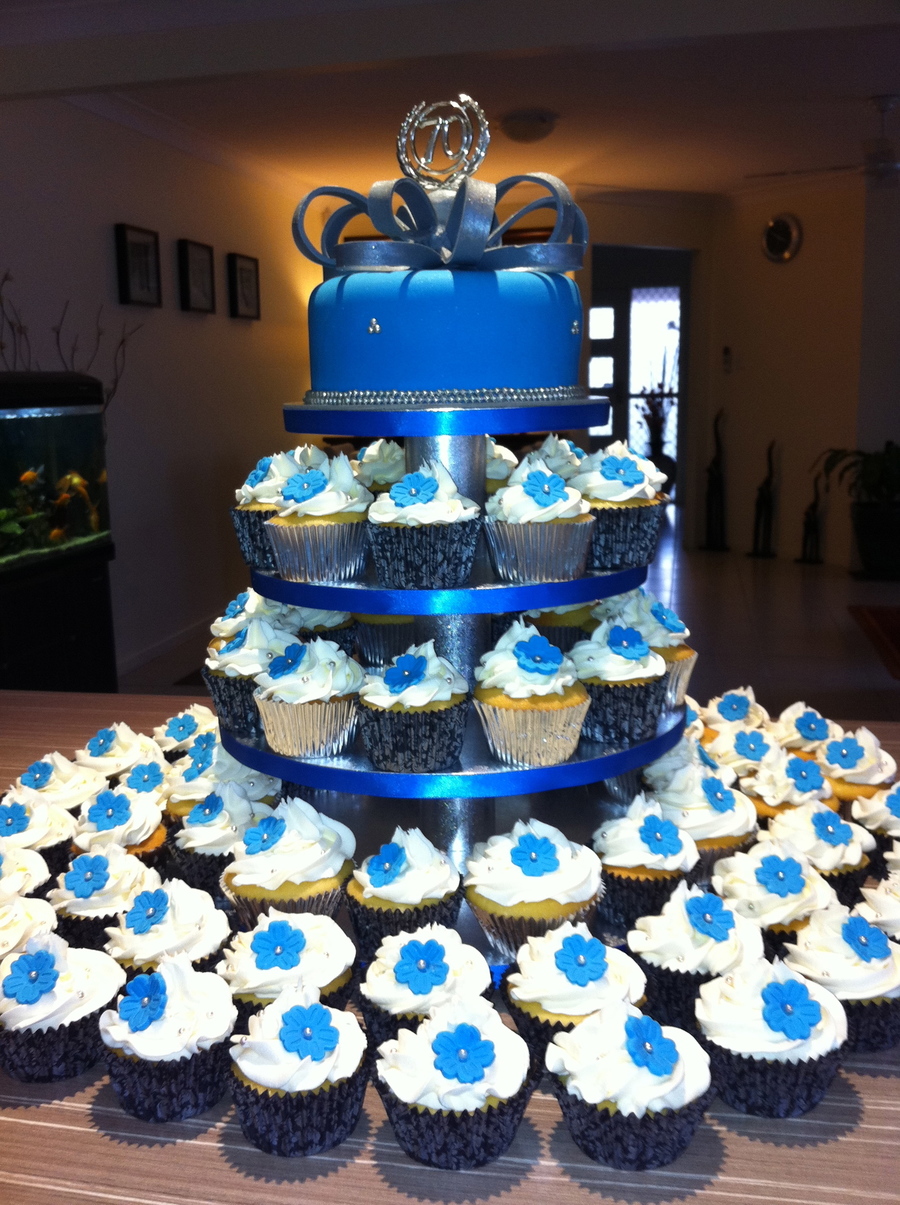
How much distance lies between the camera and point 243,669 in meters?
1.97

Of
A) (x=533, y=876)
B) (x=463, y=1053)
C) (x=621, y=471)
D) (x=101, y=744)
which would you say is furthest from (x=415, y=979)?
(x=101, y=744)

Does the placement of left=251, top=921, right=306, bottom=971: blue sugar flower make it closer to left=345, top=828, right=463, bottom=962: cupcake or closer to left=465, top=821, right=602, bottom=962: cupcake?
left=345, top=828, right=463, bottom=962: cupcake

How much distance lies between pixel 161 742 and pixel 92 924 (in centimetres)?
77

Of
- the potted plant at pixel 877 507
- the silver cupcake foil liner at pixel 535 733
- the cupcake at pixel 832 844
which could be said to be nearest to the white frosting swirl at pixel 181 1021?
the silver cupcake foil liner at pixel 535 733

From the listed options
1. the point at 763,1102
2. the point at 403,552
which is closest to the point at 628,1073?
the point at 763,1102

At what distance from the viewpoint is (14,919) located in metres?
1.79

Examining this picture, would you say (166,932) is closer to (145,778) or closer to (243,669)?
(243,669)

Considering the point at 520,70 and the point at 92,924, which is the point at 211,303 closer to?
the point at 520,70

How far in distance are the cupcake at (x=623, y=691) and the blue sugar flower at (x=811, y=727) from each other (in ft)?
2.55

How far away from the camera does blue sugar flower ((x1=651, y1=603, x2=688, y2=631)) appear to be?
214 cm

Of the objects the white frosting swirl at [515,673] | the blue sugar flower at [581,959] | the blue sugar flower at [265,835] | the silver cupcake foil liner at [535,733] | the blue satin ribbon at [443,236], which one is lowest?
the blue sugar flower at [581,959]

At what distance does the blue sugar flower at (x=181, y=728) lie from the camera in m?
2.55

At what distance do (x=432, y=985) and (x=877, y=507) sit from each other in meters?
7.78

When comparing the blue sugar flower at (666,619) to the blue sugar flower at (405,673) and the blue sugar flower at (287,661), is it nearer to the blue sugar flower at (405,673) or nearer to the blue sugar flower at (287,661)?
the blue sugar flower at (405,673)
